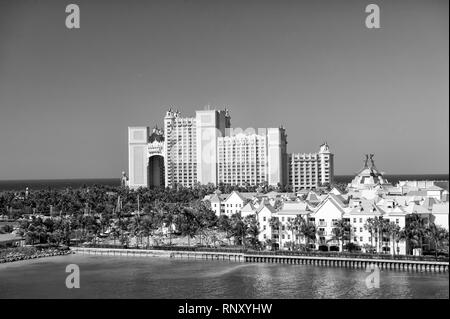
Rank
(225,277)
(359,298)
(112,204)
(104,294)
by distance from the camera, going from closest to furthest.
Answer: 1. (359,298)
2. (104,294)
3. (225,277)
4. (112,204)

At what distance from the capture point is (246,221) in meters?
38.5

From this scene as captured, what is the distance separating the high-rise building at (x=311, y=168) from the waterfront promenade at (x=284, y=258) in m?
39.8

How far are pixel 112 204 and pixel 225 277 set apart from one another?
3115 cm

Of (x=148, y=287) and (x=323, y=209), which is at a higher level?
(x=323, y=209)

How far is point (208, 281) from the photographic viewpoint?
29.1 m

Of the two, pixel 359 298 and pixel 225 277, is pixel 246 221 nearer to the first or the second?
pixel 225 277

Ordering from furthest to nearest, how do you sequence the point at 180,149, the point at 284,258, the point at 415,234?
the point at 180,149 < the point at 284,258 < the point at 415,234

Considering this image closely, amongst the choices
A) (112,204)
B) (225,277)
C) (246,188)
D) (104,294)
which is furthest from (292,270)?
(246,188)

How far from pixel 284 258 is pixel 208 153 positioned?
43.3m

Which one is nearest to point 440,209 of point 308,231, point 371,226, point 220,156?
point 371,226

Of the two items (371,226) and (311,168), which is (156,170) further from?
(371,226)

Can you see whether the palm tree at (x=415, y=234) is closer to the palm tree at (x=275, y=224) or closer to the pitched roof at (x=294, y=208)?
the pitched roof at (x=294, y=208)

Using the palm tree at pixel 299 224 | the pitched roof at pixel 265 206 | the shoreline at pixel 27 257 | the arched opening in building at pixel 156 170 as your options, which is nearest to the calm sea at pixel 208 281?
the shoreline at pixel 27 257
